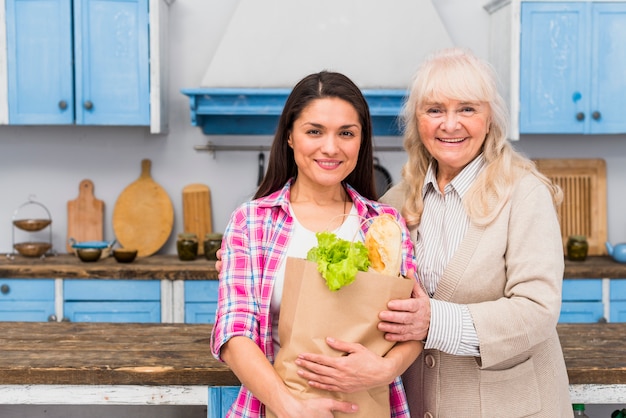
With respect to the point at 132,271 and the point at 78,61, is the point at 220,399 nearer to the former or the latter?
the point at 132,271

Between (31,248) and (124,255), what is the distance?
595 mm

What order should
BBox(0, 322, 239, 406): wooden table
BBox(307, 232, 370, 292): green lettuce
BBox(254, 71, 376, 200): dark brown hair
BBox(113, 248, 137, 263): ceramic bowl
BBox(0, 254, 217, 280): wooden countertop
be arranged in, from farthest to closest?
BBox(113, 248, 137, 263): ceramic bowl, BBox(0, 254, 217, 280): wooden countertop, BBox(0, 322, 239, 406): wooden table, BBox(254, 71, 376, 200): dark brown hair, BBox(307, 232, 370, 292): green lettuce

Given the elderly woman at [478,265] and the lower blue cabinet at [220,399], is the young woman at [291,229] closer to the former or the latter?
the elderly woman at [478,265]

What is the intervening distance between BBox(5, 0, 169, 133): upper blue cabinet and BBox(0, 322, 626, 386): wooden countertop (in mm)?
1778

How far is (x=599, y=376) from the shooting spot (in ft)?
6.11

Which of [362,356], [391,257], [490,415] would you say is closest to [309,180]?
[391,257]

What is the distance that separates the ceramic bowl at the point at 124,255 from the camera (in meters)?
3.75

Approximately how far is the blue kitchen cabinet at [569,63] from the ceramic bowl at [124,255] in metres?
2.25

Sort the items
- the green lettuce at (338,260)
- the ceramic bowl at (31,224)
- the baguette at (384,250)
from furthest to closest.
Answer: the ceramic bowl at (31,224), the baguette at (384,250), the green lettuce at (338,260)

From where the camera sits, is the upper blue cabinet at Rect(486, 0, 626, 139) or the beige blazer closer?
the beige blazer

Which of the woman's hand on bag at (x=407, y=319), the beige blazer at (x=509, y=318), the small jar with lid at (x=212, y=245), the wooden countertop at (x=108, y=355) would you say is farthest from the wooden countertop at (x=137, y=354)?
the small jar with lid at (x=212, y=245)

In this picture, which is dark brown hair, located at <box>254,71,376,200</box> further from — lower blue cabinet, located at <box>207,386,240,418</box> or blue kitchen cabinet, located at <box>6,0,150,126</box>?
blue kitchen cabinet, located at <box>6,0,150,126</box>

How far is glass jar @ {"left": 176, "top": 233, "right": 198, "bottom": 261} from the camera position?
388cm

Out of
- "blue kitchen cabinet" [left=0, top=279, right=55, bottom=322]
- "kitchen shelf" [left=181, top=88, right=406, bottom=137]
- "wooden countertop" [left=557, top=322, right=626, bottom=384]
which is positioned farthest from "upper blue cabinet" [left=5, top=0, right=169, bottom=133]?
"wooden countertop" [left=557, top=322, right=626, bottom=384]
